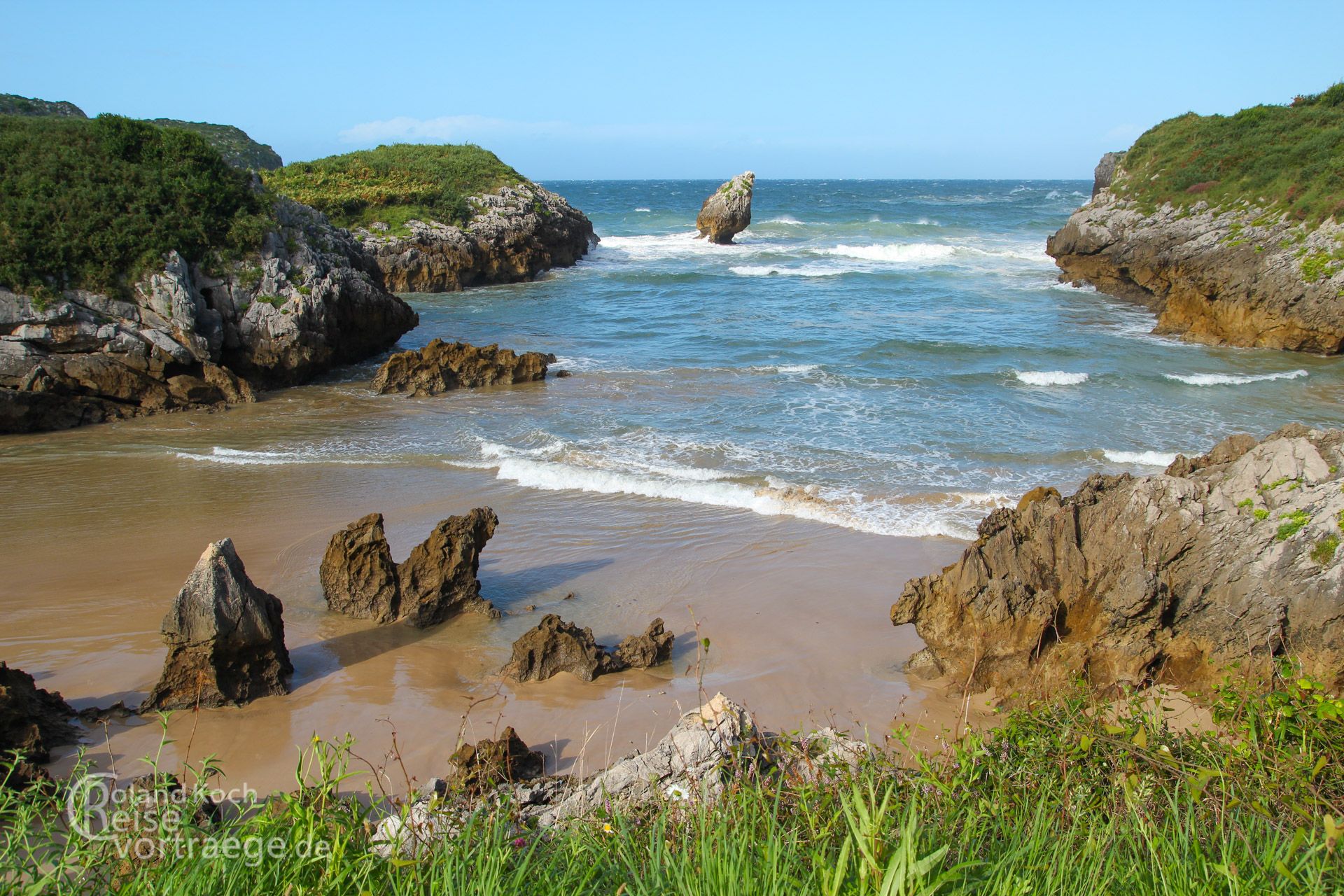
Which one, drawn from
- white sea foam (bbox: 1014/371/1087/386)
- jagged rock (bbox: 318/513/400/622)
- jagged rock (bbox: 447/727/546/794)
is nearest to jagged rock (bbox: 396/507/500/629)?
jagged rock (bbox: 318/513/400/622)

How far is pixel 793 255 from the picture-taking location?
153 feet

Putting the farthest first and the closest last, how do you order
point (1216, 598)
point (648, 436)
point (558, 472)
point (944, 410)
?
point (944, 410) → point (648, 436) → point (558, 472) → point (1216, 598)

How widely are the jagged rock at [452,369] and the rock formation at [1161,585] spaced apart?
13.2 metres

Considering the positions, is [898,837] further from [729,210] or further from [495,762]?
[729,210]

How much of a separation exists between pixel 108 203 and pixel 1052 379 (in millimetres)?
19998

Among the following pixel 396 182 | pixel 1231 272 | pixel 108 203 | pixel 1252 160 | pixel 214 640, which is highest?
pixel 396 182

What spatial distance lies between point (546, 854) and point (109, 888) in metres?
1.54

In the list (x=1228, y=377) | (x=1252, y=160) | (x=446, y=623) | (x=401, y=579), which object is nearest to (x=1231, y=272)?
(x=1228, y=377)

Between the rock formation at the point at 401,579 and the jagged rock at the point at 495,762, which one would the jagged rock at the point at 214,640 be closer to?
the rock formation at the point at 401,579

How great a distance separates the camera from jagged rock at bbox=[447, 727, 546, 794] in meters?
4.93

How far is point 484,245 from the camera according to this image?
36.0 m

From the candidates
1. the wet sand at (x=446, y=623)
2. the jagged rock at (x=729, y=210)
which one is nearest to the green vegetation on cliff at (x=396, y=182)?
the jagged rock at (x=729, y=210)

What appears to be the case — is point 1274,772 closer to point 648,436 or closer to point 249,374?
point 648,436

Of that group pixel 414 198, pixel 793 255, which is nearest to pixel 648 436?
pixel 414 198
